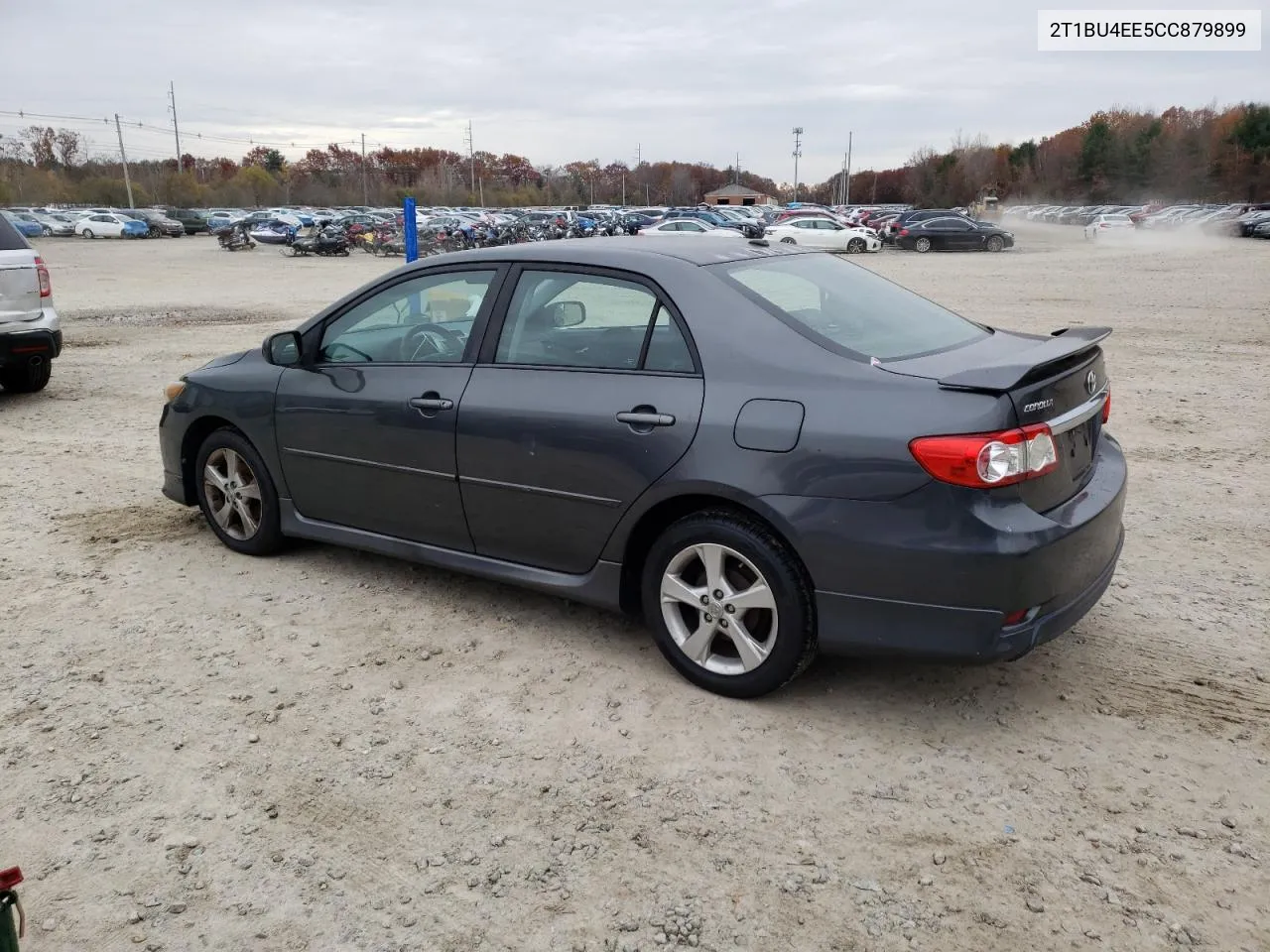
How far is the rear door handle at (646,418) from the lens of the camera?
3652mm

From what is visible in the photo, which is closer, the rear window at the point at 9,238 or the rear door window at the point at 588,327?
the rear door window at the point at 588,327

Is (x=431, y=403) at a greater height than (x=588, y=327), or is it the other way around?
(x=588, y=327)

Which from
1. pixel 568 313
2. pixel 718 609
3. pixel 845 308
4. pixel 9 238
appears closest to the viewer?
pixel 718 609

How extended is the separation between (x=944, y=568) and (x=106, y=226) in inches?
2318

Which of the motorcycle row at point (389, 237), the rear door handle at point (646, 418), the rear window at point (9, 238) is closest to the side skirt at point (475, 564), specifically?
the rear door handle at point (646, 418)

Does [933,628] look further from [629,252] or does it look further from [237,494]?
[237,494]

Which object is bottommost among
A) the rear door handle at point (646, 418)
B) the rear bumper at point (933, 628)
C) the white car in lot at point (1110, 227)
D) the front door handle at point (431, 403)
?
the rear bumper at point (933, 628)

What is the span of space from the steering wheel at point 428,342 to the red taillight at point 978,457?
6.80 feet

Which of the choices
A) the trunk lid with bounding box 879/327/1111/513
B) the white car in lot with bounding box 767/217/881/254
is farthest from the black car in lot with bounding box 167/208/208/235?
the trunk lid with bounding box 879/327/1111/513

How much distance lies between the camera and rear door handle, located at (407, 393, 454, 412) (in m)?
4.26

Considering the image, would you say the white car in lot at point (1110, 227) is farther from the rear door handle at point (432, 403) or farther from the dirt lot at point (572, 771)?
the rear door handle at point (432, 403)

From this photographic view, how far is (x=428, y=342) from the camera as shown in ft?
14.9

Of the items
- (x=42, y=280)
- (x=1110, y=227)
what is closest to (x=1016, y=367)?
(x=42, y=280)

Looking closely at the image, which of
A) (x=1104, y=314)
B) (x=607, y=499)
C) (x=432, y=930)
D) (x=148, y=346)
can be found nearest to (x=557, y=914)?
(x=432, y=930)
